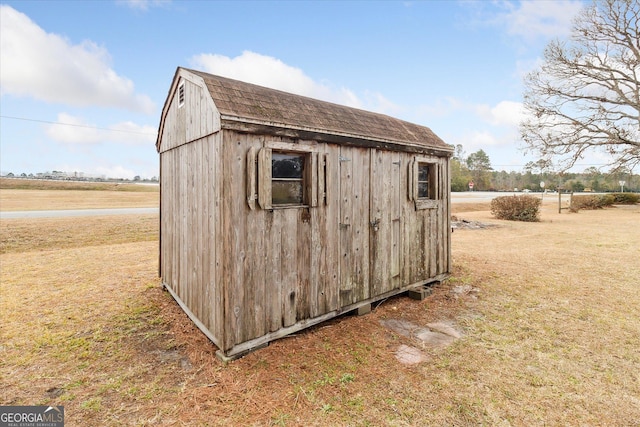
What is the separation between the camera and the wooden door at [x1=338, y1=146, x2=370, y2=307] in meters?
4.49

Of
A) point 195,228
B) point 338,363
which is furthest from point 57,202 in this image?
point 338,363

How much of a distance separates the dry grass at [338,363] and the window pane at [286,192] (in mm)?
1798

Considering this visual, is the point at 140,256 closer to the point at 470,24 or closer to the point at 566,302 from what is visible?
the point at 566,302

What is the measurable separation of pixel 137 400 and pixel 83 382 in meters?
0.78

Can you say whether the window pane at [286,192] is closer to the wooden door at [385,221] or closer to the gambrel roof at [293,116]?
the gambrel roof at [293,116]

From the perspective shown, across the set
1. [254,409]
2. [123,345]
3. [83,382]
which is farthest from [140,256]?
[254,409]

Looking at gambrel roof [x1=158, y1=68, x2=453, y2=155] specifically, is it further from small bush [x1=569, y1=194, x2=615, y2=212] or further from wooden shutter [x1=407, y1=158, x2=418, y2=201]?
small bush [x1=569, y1=194, x2=615, y2=212]

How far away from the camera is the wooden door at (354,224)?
4.49m

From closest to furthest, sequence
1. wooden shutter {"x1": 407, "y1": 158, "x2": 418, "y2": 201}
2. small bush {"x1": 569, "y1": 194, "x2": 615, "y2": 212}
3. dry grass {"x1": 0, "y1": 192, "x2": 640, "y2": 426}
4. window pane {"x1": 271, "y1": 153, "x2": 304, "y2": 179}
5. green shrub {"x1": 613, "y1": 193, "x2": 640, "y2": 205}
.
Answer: dry grass {"x1": 0, "y1": 192, "x2": 640, "y2": 426}, window pane {"x1": 271, "y1": 153, "x2": 304, "y2": 179}, wooden shutter {"x1": 407, "y1": 158, "x2": 418, "y2": 201}, small bush {"x1": 569, "y1": 194, "x2": 615, "y2": 212}, green shrub {"x1": 613, "y1": 193, "x2": 640, "y2": 205}

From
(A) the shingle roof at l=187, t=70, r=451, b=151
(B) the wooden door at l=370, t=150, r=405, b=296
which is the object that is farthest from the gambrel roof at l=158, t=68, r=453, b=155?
(B) the wooden door at l=370, t=150, r=405, b=296

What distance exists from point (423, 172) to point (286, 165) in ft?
11.4

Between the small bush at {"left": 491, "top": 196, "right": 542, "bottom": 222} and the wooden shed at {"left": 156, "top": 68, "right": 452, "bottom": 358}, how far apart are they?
1592 centimetres

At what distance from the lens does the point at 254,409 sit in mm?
2697

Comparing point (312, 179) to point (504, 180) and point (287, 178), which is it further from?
point (504, 180)
